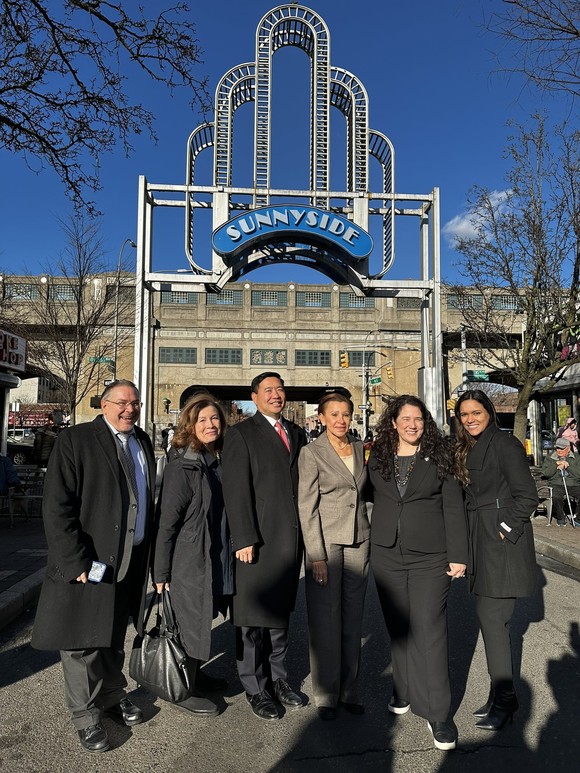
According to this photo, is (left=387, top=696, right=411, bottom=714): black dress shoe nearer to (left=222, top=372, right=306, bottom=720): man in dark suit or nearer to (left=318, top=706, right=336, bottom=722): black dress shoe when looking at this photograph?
(left=318, top=706, right=336, bottom=722): black dress shoe

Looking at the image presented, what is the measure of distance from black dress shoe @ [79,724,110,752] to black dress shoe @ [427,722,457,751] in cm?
178

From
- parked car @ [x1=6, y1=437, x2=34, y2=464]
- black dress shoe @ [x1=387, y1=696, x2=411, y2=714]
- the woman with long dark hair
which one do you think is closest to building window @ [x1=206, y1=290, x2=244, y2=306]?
parked car @ [x1=6, y1=437, x2=34, y2=464]

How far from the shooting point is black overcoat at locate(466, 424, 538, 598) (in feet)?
11.4

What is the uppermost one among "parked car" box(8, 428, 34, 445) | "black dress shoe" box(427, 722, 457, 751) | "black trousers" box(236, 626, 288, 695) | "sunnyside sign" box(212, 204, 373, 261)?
"sunnyside sign" box(212, 204, 373, 261)

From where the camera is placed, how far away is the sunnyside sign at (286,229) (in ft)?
45.1

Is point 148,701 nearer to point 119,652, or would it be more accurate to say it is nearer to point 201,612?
point 119,652

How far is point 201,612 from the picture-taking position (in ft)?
11.4

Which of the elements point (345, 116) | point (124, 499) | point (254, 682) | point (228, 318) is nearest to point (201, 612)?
point (254, 682)

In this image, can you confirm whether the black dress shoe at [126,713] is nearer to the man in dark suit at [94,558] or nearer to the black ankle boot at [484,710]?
the man in dark suit at [94,558]

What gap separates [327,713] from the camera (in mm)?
3463

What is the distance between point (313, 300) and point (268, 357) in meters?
6.65

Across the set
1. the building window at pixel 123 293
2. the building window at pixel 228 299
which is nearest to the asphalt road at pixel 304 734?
the building window at pixel 123 293

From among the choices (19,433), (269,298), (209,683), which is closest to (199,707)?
(209,683)

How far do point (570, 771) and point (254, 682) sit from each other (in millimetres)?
1789
